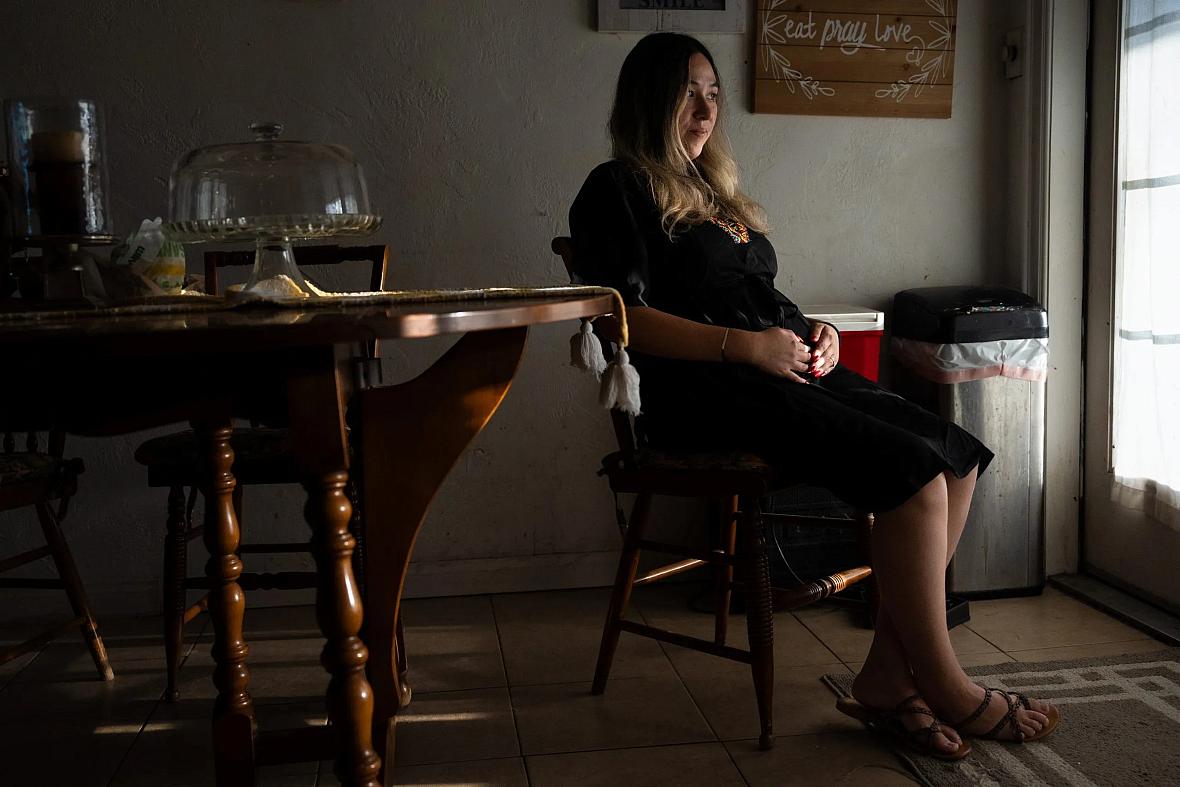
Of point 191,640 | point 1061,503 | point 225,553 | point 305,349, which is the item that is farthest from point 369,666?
point 1061,503

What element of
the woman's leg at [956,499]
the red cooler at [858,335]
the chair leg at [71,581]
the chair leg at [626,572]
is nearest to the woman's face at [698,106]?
the red cooler at [858,335]

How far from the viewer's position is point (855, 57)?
2920mm

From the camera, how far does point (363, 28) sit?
2.75 meters

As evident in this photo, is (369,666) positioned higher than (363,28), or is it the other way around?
(363,28)

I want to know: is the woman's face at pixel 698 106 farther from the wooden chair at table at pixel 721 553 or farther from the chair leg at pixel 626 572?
the chair leg at pixel 626 572

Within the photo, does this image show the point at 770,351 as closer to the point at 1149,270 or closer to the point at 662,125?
the point at 662,125

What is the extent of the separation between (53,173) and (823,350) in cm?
142

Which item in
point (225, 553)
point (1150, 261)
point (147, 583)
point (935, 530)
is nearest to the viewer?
point (225, 553)

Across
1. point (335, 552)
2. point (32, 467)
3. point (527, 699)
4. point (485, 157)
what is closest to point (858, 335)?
point (485, 157)

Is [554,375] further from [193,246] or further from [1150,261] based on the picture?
[1150,261]

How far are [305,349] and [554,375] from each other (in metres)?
1.79

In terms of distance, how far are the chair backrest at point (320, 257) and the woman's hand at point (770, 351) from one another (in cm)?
80

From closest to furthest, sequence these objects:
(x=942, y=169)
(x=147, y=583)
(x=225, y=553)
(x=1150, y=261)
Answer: (x=225, y=553), (x=1150, y=261), (x=147, y=583), (x=942, y=169)

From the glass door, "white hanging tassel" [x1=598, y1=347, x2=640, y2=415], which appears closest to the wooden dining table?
"white hanging tassel" [x1=598, y1=347, x2=640, y2=415]
